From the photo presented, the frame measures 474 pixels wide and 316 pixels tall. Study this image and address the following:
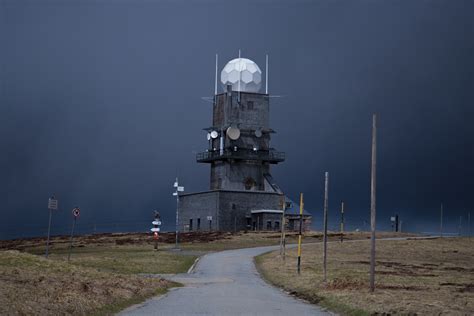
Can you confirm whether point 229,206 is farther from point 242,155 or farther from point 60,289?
point 60,289

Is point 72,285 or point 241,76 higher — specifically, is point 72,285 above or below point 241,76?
below

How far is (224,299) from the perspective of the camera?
960 inches

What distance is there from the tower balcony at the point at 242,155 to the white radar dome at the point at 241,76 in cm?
826

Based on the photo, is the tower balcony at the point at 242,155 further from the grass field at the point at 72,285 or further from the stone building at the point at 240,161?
the grass field at the point at 72,285

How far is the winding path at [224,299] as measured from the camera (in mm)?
20625

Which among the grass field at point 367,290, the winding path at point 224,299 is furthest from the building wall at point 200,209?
the winding path at point 224,299

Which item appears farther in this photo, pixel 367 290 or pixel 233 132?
pixel 233 132

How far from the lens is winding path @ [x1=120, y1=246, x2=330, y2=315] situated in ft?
67.7

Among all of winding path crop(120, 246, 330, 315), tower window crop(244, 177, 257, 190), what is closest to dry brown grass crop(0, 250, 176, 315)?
winding path crop(120, 246, 330, 315)

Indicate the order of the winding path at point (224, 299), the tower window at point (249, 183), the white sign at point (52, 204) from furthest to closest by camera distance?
the tower window at point (249, 183) → the white sign at point (52, 204) → the winding path at point (224, 299)

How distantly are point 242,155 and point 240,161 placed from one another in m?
1.39

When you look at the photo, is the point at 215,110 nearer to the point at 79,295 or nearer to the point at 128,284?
the point at 128,284

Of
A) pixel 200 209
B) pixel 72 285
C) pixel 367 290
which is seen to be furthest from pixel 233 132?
pixel 72 285

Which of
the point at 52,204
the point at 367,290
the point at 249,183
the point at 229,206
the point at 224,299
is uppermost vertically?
the point at 249,183
